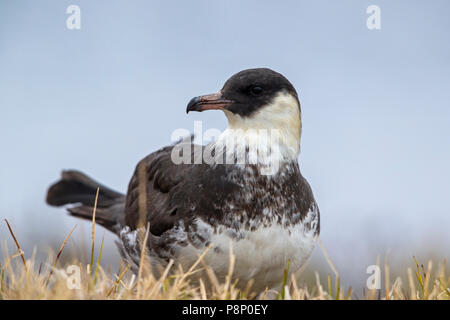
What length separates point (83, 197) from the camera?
23.2 ft

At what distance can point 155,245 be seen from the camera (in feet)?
16.2

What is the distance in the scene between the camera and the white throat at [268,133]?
188 inches

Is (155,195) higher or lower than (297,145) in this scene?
lower

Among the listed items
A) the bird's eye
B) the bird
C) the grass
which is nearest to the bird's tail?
the bird

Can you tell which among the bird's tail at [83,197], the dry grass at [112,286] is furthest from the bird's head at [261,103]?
the bird's tail at [83,197]

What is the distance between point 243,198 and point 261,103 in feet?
2.77

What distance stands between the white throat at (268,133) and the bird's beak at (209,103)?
98mm

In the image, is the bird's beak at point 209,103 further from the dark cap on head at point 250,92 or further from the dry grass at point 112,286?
the dry grass at point 112,286

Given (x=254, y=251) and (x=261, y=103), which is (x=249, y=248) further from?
(x=261, y=103)
